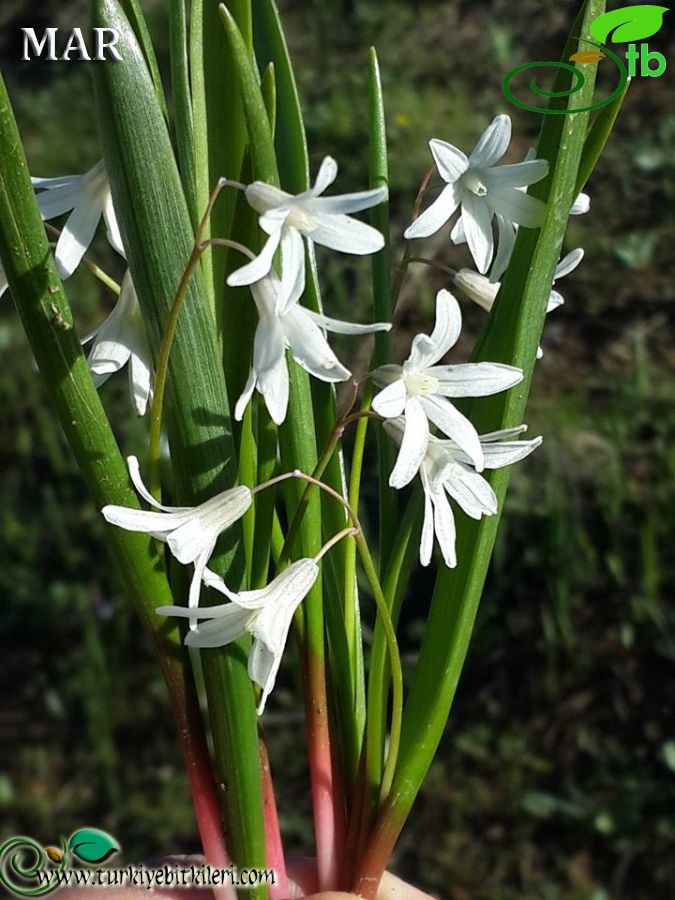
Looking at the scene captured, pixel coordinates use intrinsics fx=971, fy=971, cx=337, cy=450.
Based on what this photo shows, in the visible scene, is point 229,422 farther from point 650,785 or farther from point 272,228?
point 650,785

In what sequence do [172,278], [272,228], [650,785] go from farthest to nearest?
1. [650,785]
2. [172,278]
3. [272,228]

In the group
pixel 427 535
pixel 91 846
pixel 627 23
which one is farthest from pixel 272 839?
pixel 627 23

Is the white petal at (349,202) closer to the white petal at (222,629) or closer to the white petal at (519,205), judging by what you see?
the white petal at (519,205)

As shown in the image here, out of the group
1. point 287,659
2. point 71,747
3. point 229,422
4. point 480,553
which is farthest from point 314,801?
point 71,747

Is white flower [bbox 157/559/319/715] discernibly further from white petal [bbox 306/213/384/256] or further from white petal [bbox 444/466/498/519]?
white petal [bbox 306/213/384/256]

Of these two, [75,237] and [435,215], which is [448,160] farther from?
[75,237]

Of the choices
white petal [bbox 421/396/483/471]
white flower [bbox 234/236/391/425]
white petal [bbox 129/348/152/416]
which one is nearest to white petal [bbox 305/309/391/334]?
white flower [bbox 234/236/391/425]
